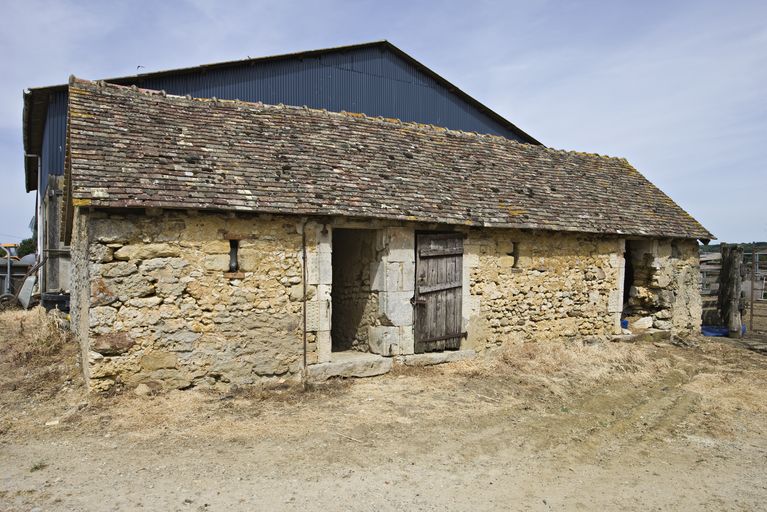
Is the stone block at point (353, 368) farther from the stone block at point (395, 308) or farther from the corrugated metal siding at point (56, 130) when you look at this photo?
the corrugated metal siding at point (56, 130)

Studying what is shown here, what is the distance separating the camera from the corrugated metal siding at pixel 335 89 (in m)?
14.1

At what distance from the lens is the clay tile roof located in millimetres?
7301

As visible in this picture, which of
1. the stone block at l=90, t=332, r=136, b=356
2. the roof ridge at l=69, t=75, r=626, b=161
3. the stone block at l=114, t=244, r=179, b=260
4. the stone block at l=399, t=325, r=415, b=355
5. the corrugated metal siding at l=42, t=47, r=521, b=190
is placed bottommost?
the stone block at l=399, t=325, r=415, b=355

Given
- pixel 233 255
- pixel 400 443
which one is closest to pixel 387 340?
pixel 233 255

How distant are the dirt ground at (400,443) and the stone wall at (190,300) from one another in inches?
15.1

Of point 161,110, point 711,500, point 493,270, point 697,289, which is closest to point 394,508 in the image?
point 711,500

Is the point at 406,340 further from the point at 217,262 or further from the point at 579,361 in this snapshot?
the point at 217,262

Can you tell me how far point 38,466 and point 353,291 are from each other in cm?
550

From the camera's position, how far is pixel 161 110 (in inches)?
344

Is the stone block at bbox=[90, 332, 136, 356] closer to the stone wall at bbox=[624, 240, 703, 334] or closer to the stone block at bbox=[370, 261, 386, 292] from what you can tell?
the stone block at bbox=[370, 261, 386, 292]

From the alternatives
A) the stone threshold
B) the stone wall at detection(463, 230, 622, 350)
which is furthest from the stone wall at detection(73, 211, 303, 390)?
the stone wall at detection(463, 230, 622, 350)

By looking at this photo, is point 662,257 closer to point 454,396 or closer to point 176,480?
point 454,396

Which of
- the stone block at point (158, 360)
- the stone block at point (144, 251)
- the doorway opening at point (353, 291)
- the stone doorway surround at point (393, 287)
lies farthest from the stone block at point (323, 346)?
the stone block at point (144, 251)

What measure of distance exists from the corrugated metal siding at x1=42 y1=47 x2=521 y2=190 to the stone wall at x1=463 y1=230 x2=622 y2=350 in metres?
8.18
